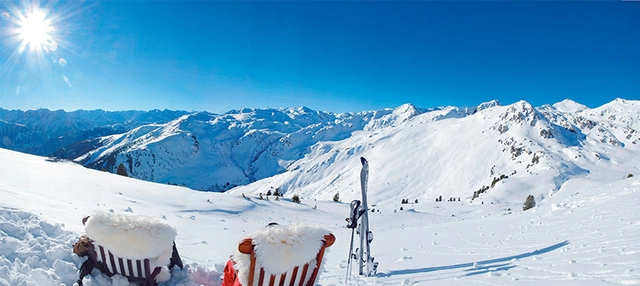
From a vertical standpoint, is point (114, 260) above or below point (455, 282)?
above

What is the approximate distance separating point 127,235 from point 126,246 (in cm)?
18

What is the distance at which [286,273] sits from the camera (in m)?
3.99

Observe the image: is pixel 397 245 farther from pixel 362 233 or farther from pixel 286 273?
pixel 286 273

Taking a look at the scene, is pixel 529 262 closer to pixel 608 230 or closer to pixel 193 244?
pixel 608 230

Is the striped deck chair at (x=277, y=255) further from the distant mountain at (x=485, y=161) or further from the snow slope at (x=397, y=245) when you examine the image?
the distant mountain at (x=485, y=161)

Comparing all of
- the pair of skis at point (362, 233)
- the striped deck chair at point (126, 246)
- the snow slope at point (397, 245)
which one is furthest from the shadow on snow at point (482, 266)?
the striped deck chair at point (126, 246)

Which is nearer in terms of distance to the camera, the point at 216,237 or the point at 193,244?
the point at 193,244

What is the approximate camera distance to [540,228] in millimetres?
11203

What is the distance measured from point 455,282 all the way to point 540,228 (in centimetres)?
704

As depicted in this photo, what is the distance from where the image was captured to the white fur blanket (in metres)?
4.98

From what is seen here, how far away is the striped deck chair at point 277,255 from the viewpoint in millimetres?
3832

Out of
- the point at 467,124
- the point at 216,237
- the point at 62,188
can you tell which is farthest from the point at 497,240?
the point at 467,124

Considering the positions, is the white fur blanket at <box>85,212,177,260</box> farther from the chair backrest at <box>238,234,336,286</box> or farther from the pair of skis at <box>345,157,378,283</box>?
the pair of skis at <box>345,157,378,283</box>

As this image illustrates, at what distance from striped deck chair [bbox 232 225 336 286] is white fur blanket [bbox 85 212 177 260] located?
1900 millimetres
